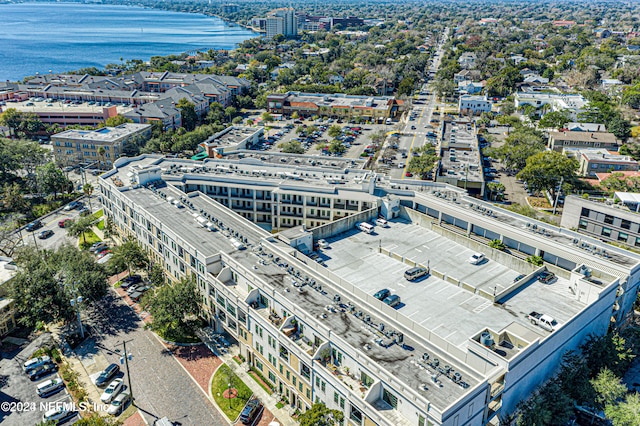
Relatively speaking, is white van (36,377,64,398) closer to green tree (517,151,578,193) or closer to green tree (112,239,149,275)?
green tree (112,239,149,275)

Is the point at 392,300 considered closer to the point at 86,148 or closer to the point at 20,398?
the point at 20,398

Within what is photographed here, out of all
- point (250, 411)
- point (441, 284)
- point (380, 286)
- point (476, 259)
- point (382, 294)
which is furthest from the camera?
point (476, 259)

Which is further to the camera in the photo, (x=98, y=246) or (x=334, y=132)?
(x=334, y=132)

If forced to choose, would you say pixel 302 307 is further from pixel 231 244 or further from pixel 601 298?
pixel 601 298

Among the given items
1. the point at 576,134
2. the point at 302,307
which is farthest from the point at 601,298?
the point at 576,134

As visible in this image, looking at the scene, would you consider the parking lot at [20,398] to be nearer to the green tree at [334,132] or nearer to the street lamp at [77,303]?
the street lamp at [77,303]

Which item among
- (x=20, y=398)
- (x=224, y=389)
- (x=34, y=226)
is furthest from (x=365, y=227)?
(x=34, y=226)

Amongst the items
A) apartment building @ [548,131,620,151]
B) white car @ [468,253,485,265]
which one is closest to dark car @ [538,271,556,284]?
white car @ [468,253,485,265]
